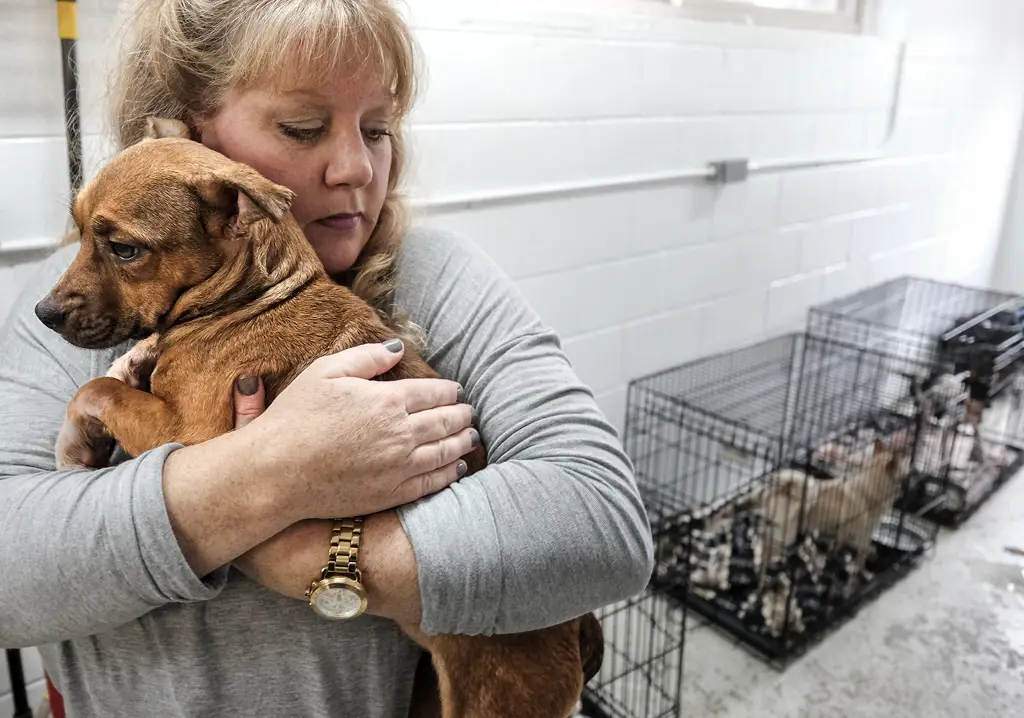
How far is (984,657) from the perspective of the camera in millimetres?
2445

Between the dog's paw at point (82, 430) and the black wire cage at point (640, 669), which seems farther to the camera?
the black wire cage at point (640, 669)

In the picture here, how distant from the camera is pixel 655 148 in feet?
8.71

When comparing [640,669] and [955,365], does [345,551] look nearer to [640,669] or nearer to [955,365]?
[640,669]

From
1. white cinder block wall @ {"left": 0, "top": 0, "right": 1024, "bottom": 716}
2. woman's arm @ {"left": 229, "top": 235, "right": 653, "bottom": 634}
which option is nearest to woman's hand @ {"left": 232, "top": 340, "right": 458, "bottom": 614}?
woman's arm @ {"left": 229, "top": 235, "right": 653, "bottom": 634}

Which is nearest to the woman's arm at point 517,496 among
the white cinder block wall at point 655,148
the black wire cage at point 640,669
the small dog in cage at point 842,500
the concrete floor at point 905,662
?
the white cinder block wall at point 655,148

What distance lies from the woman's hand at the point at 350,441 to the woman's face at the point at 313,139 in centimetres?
26

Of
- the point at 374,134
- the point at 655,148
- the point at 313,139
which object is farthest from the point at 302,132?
the point at 655,148

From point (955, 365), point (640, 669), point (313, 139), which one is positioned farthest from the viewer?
point (955, 365)

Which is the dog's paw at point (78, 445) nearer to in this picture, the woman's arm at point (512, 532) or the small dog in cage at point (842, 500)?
the woman's arm at point (512, 532)

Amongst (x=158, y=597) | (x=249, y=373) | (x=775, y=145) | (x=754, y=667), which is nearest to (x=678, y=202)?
(x=775, y=145)

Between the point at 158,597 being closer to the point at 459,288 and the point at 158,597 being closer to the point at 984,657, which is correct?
the point at 459,288

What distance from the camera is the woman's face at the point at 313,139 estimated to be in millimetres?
1020

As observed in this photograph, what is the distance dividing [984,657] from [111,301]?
2649 mm

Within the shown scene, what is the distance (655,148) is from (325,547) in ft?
6.94
